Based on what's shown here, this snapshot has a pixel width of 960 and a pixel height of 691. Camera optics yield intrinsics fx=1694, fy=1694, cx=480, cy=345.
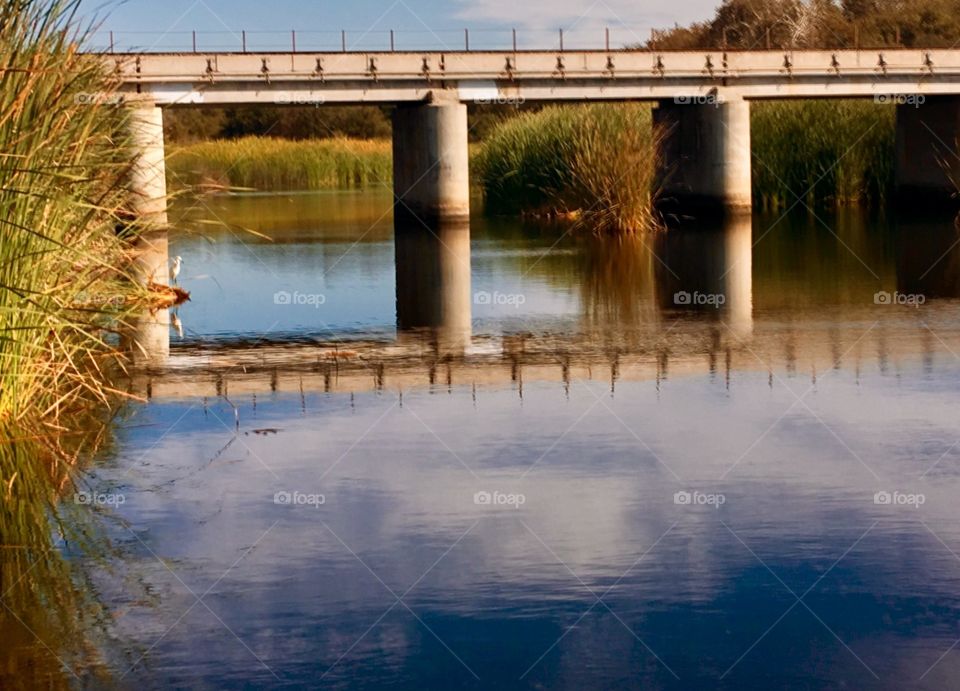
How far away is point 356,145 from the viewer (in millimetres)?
58219

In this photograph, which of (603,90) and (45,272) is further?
(603,90)

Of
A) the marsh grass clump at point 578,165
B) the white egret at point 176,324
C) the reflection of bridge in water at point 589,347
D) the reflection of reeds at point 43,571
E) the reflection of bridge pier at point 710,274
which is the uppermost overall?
the marsh grass clump at point 578,165

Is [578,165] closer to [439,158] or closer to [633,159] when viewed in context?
[633,159]

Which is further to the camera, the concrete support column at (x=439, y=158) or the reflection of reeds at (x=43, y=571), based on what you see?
the concrete support column at (x=439, y=158)

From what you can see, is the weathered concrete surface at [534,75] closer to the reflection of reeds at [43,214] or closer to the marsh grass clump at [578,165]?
the marsh grass clump at [578,165]

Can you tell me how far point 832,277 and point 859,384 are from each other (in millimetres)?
9129

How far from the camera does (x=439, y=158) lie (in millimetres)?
33406

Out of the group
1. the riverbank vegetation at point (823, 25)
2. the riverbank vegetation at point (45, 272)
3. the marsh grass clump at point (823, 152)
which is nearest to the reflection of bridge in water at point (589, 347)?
the riverbank vegetation at point (45, 272)

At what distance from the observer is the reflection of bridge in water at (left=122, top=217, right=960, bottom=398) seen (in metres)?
13.0

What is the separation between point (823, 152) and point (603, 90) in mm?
6208

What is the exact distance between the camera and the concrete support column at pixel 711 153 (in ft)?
113

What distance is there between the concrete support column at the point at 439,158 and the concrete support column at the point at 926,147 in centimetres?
1029

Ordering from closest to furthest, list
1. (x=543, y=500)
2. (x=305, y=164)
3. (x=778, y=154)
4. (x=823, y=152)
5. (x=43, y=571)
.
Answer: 1. (x=43, y=571)
2. (x=543, y=500)
3. (x=823, y=152)
4. (x=778, y=154)
5. (x=305, y=164)

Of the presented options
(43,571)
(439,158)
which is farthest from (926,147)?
(43,571)
